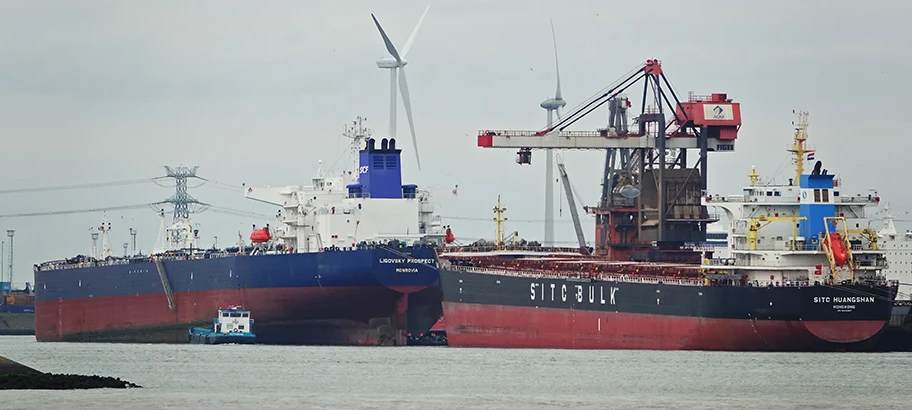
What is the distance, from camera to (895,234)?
2633 inches

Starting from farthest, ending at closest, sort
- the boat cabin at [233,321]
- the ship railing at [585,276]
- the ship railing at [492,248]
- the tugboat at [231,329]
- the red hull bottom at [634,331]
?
the ship railing at [492,248]
the boat cabin at [233,321]
the tugboat at [231,329]
the ship railing at [585,276]
the red hull bottom at [634,331]

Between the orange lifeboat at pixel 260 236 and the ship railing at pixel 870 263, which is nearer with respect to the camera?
the ship railing at pixel 870 263

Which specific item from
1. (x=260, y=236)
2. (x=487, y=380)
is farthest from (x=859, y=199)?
(x=260, y=236)

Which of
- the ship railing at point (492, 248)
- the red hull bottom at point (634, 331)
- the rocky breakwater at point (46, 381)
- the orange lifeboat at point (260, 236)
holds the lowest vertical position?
the rocky breakwater at point (46, 381)

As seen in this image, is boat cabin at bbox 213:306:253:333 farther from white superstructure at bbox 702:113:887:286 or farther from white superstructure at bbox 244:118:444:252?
white superstructure at bbox 702:113:887:286

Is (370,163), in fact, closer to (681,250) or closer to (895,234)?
(681,250)

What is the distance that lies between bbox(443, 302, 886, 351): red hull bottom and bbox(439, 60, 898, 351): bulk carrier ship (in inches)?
1.7

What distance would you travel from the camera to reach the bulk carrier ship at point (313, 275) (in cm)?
6438

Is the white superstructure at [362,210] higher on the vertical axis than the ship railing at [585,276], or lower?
higher

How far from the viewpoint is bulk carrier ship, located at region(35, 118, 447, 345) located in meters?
64.4

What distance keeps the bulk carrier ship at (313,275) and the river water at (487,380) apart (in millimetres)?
4804

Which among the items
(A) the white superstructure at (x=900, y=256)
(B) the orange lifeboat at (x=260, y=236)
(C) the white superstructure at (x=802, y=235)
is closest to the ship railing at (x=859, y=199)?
(C) the white superstructure at (x=802, y=235)

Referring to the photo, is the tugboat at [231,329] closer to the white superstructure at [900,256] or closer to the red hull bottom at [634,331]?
the red hull bottom at [634,331]

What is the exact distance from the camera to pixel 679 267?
5866cm
